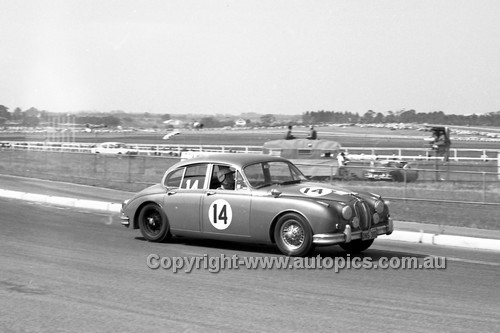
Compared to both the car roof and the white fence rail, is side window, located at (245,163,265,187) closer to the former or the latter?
the car roof

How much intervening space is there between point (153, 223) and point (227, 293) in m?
4.23

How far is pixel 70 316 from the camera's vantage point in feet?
21.4

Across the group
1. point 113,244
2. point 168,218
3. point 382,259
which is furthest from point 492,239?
point 113,244

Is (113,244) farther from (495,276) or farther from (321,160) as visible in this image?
(321,160)

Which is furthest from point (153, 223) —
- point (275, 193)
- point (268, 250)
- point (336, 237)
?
point (336, 237)

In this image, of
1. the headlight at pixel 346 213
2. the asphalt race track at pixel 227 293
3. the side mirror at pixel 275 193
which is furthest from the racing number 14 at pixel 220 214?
the headlight at pixel 346 213

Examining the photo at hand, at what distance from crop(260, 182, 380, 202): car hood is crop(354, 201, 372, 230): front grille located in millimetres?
155

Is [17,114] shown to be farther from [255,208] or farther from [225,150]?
[255,208]

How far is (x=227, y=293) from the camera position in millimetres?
7547

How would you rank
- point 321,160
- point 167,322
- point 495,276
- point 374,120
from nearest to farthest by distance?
point 167,322 < point 495,276 < point 321,160 < point 374,120

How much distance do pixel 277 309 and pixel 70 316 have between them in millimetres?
1938

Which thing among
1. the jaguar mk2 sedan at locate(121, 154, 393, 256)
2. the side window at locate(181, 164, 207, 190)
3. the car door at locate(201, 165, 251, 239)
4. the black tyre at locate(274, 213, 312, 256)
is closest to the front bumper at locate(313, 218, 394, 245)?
the jaguar mk2 sedan at locate(121, 154, 393, 256)

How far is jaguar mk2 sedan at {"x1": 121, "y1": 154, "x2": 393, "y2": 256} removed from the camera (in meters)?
9.59

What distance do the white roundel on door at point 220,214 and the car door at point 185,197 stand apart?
28 cm
